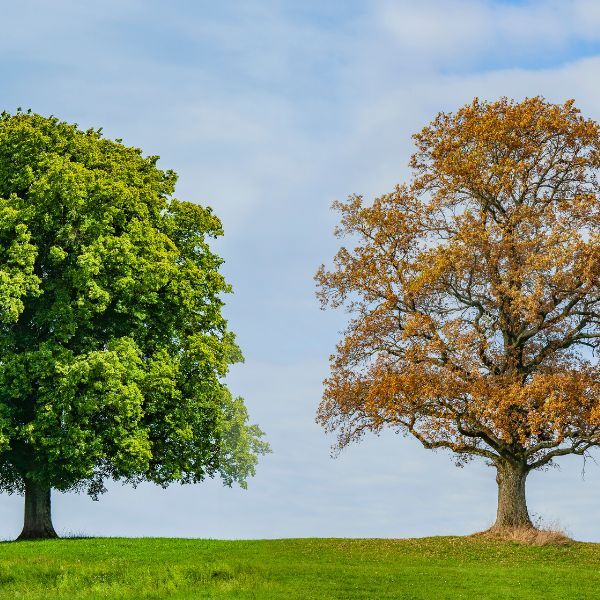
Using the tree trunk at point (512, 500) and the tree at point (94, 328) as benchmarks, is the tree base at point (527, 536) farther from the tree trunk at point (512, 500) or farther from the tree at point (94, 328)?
the tree at point (94, 328)

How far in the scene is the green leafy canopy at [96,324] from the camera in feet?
104

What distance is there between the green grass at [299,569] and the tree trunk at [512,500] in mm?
1881

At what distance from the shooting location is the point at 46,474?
107ft

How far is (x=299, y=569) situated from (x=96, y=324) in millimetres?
15115

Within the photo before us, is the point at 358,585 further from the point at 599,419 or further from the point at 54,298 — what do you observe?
the point at 54,298

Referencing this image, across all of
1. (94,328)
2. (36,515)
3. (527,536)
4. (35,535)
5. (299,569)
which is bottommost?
(299,569)

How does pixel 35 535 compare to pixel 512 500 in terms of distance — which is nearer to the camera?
pixel 512 500

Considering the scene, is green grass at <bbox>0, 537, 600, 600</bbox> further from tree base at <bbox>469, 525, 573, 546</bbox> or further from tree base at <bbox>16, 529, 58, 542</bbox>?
tree base at <bbox>16, 529, 58, 542</bbox>

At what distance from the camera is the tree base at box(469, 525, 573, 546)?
98.9ft

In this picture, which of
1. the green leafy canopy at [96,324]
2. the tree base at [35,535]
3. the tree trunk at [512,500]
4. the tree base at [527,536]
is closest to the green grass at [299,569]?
the tree base at [527,536]

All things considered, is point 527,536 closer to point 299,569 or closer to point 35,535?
point 299,569

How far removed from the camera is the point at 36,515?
34531mm

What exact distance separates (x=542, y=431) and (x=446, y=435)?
3.60 m

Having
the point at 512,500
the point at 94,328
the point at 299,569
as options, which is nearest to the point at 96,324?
the point at 94,328
